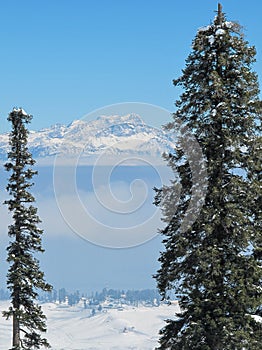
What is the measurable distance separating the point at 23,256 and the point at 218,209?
1300 centimetres

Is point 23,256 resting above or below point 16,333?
above

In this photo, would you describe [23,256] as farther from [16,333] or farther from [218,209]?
[218,209]

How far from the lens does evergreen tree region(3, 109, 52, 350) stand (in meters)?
30.8

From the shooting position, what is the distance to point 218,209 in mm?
21688

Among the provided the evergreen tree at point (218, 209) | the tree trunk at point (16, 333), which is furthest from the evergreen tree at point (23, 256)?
the evergreen tree at point (218, 209)

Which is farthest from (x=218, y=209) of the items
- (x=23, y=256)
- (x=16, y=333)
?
(x=16, y=333)

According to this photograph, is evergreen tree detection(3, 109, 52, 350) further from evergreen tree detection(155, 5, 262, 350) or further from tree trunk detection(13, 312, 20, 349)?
evergreen tree detection(155, 5, 262, 350)

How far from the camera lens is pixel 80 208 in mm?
27359

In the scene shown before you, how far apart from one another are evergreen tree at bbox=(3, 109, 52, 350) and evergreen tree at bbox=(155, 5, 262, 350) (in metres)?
10.00

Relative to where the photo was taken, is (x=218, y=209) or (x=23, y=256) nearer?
(x=218, y=209)

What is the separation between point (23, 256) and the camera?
3084cm

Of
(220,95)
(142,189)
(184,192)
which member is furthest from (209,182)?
(142,189)

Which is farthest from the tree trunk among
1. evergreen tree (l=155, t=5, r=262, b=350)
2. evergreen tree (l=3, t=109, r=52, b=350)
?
evergreen tree (l=155, t=5, r=262, b=350)

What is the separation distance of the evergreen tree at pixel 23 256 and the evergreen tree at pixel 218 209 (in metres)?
10.00
